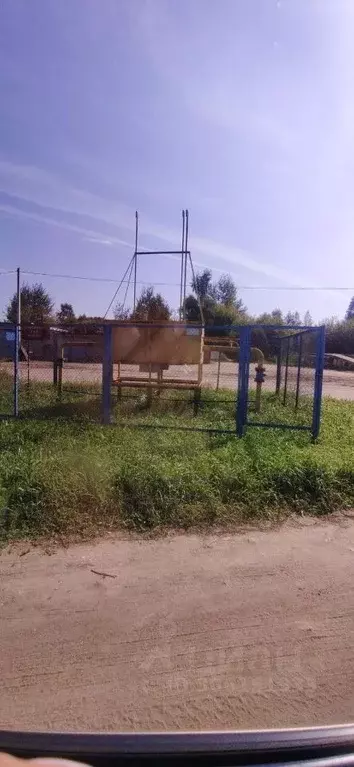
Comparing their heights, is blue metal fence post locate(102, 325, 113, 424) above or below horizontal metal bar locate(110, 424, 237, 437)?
above

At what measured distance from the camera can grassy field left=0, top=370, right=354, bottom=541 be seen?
4719 mm

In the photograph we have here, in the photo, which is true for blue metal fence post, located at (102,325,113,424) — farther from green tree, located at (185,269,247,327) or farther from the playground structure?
green tree, located at (185,269,247,327)

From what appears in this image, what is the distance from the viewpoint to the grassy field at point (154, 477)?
4719mm

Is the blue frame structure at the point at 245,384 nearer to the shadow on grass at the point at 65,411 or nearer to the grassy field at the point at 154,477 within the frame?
the grassy field at the point at 154,477

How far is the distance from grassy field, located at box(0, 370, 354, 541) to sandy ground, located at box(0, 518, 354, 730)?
43cm

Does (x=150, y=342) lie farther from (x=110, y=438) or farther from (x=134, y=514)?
(x=134, y=514)

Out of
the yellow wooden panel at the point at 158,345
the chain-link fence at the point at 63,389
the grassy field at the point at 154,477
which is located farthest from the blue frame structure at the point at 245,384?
the yellow wooden panel at the point at 158,345

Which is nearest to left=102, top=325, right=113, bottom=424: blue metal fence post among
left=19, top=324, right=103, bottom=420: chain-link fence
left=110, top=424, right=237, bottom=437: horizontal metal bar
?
left=110, top=424, right=237, bottom=437: horizontal metal bar

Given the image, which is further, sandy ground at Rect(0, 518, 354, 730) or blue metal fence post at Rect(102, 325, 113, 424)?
blue metal fence post at Rect(102, 325, 113, 424)

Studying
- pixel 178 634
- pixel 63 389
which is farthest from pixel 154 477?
pixel 63 389

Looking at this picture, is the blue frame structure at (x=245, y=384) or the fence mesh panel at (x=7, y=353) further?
the fence mesh panel at (x=7, y=353)

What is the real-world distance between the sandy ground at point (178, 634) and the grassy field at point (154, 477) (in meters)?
0.43

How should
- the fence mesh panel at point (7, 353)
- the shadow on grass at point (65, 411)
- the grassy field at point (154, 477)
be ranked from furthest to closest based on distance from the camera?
the fence mesh panel at point (7, 353) < the shadow on grass at point (65, 411) < the grassy field at point (154, 477)

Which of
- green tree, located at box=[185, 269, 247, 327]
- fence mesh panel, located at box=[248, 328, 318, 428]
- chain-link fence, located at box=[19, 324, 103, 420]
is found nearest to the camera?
fence mesh panel, located at box=[248, 328, 318, 428]
